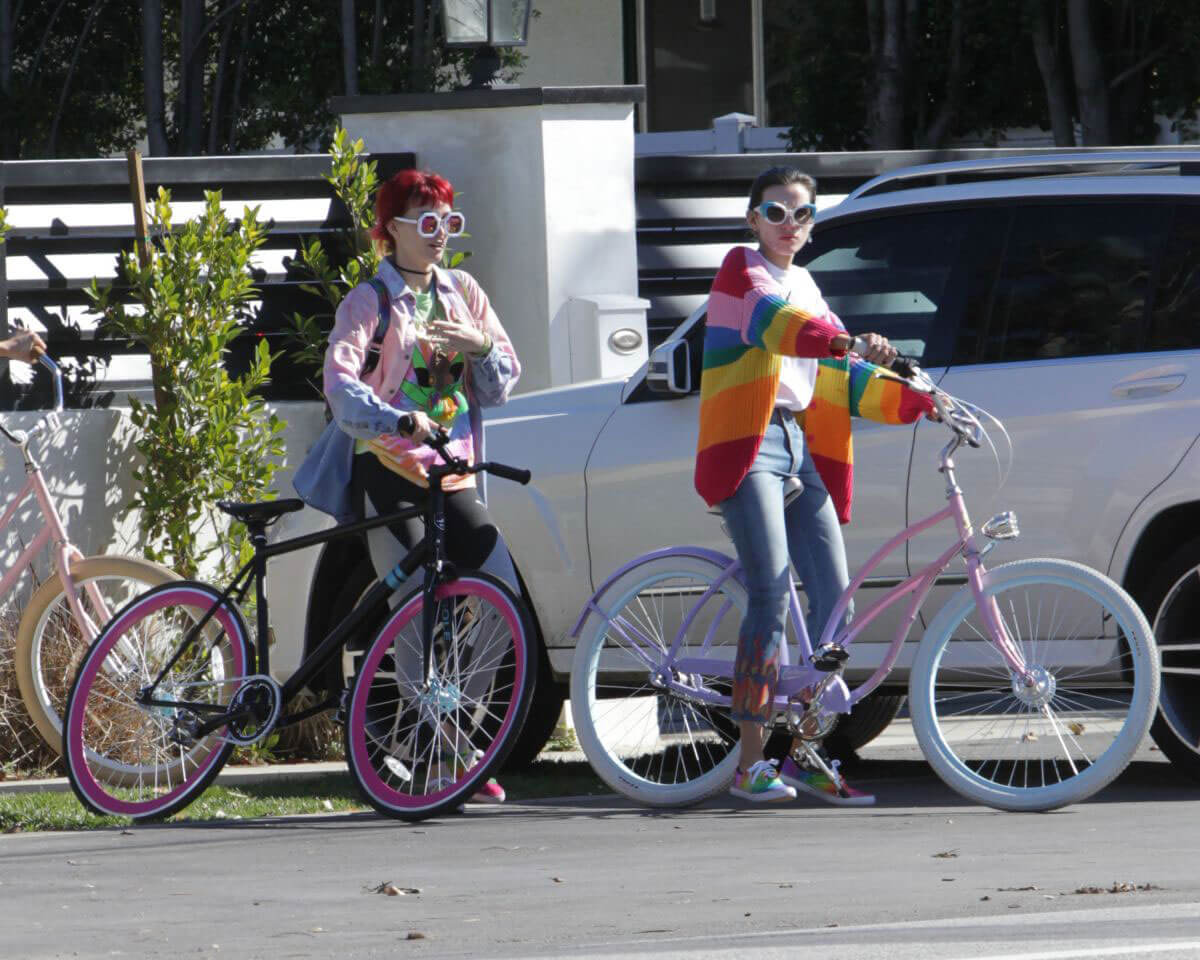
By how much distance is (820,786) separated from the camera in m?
7.51

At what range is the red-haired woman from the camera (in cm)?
736

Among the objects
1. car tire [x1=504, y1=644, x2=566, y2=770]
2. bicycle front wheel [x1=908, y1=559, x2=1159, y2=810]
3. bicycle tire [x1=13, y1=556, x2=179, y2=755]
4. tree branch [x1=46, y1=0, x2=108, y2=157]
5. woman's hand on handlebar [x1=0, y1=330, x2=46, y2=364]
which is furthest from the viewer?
tree branch [x1=46, y1=0, x2=108, y2=157]

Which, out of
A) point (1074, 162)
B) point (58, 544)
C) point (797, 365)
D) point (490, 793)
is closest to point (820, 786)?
point (490, 793)

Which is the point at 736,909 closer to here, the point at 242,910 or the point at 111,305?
the point at 242,910

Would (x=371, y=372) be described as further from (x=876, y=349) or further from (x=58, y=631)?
(x=58, y=631)

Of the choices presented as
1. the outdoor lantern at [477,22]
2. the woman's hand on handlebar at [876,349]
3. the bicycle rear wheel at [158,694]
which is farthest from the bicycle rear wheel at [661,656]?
the outdoor lantern at [477,22]

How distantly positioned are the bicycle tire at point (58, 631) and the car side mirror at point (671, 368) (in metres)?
1.85

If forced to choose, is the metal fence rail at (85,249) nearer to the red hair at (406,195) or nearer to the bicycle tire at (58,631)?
the bicycle tire at (58,631)

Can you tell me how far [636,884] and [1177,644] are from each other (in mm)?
2229

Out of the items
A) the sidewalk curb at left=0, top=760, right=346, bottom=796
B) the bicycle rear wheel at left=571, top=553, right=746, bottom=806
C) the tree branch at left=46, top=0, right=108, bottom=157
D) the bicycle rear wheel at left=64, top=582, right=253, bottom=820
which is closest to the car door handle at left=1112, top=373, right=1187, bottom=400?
the bicycle rear wheel at left=571, top=553, right=746, bottom=806

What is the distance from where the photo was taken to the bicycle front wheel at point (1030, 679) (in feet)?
22.5

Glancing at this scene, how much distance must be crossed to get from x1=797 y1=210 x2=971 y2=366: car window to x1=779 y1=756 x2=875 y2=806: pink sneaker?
1.36 m

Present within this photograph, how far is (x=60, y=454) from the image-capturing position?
9.44 meters

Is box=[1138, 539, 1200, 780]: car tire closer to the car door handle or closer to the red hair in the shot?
the car door handle
